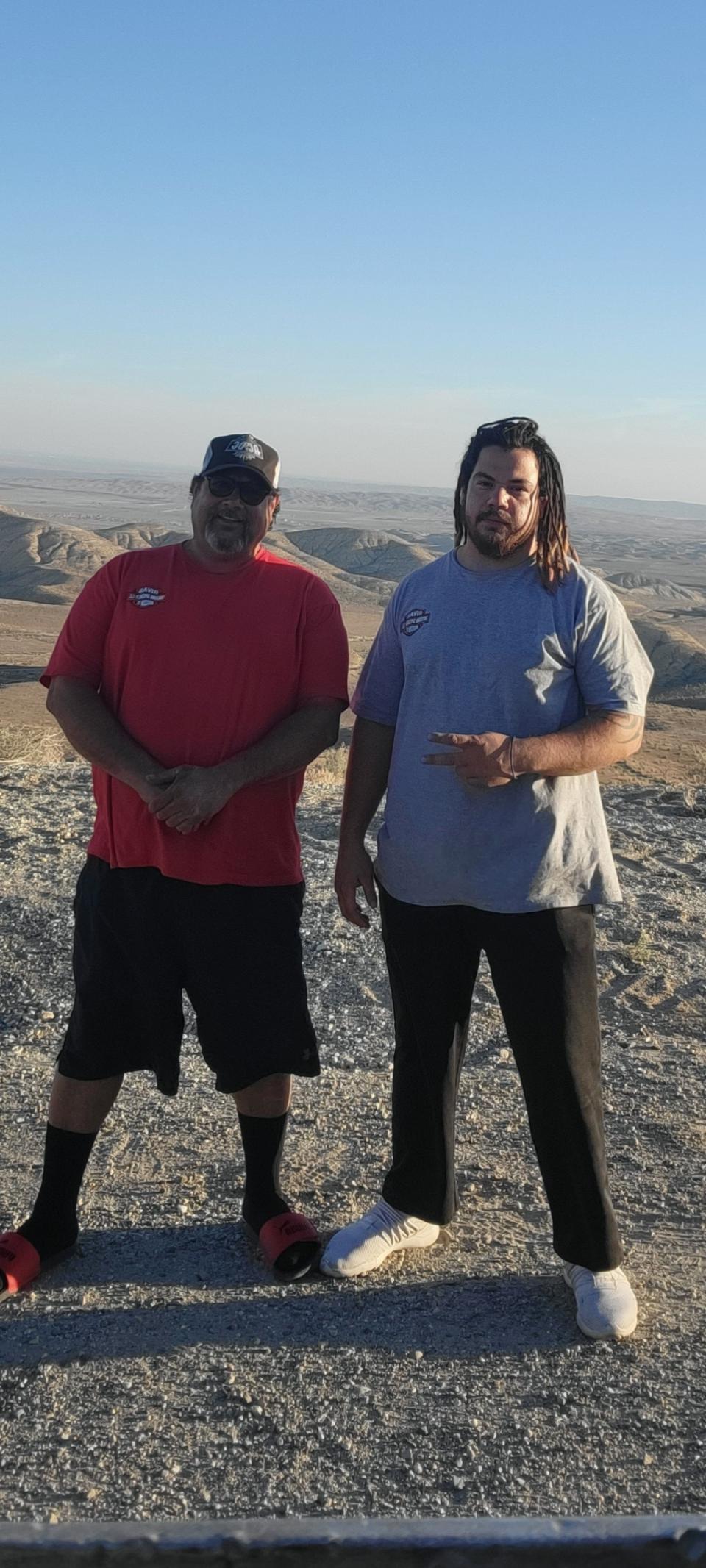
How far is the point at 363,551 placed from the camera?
79375mm

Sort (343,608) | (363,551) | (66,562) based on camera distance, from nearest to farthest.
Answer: (343,608) → (66,562) → (363,551)

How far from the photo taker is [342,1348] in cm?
282

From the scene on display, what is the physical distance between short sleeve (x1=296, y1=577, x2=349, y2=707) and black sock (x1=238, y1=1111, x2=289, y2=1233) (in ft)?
3.63

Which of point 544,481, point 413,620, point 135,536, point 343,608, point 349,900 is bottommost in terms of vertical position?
point 343,608

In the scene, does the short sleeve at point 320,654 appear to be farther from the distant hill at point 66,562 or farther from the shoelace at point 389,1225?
the distant hill at point 66,562

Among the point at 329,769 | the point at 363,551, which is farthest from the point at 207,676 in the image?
the point at 363,551

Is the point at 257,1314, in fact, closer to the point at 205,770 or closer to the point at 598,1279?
the point at 598,1279

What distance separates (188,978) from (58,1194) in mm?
661

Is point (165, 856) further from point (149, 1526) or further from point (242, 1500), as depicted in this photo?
point (149, 1526)

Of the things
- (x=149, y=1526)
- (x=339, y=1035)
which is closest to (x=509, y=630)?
(x=149, y=1526)

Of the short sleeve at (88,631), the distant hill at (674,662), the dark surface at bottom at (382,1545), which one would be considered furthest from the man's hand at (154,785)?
the distant hill at (674,662)

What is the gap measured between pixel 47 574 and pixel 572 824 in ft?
173

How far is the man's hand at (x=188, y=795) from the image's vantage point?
2895 millimetres

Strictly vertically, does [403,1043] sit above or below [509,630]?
below
